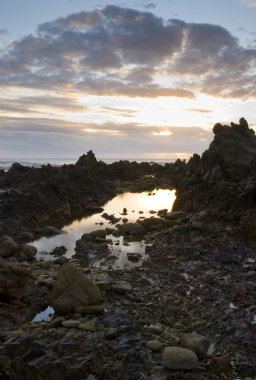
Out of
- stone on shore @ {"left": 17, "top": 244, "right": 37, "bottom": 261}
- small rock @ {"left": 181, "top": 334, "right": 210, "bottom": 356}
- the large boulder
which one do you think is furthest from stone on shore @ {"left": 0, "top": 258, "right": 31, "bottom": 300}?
small rock @ {"left": 181, "top": 334, "right": 210, "bottom": 356}

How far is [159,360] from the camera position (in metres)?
13.3

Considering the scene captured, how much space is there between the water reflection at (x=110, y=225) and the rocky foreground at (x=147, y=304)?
3.77 ft

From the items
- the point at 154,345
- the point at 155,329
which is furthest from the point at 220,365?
the point at 155,329

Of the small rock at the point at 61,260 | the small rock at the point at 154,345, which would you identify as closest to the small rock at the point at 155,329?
the small rock at the point at 154,345

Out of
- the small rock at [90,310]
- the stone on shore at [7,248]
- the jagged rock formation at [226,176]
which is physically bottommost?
the small rock at [90,310]

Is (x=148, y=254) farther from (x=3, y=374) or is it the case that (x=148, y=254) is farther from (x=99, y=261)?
(x=3, y=374)

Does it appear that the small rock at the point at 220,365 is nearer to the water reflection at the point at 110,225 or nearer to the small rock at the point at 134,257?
the water reflection at the point at 110,225

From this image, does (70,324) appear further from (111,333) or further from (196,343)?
(196,343)

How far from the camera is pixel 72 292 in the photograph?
1789cm

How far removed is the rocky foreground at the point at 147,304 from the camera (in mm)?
12727

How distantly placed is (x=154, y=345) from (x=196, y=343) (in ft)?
4.76

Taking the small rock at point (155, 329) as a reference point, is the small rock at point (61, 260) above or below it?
above

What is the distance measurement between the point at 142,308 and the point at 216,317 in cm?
319

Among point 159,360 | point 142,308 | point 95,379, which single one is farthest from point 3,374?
point 142,308
